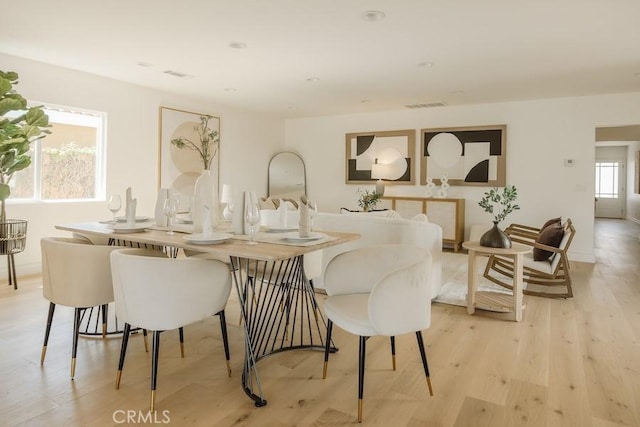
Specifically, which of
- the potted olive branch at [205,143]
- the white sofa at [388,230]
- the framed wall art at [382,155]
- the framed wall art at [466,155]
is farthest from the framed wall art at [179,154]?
the framed wall art at [466,155]

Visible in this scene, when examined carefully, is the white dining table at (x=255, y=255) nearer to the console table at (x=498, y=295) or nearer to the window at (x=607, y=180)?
the console table at (x=498, y=295)

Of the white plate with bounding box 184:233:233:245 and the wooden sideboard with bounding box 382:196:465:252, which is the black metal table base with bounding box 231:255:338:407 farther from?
the wooden sideboard with bounding box 382:196:465:252

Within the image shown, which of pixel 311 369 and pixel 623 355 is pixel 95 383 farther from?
pixel 623 355

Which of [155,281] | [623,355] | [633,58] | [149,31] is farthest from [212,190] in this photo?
[633,58]

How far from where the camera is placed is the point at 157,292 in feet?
6.23

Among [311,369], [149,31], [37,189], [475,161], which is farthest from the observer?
[475,161]

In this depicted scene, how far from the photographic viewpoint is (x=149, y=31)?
3506 mm

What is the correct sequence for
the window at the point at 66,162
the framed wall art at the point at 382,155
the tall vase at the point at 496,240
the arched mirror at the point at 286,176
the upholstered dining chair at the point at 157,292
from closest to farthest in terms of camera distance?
the upholstered dining chair at the point at 157,292, the tall vase at the point at 496,240, the window at the point at 66,162, the framed wall art at the point at 382,155, the arched mirror at the point at 286,176

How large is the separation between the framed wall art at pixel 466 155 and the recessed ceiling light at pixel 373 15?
159 inches

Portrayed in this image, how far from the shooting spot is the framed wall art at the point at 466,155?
652cm

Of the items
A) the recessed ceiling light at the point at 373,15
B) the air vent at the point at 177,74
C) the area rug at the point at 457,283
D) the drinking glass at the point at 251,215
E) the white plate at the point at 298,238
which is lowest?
the area rug at the point at 457,283

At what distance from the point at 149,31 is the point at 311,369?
3053mm

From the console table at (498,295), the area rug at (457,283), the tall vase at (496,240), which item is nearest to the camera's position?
the console table at (498,295)

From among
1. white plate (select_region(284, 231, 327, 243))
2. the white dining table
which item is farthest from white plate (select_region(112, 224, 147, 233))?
white plate (select_region(284, 231, 327, 243))
